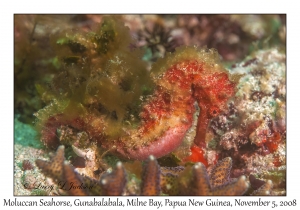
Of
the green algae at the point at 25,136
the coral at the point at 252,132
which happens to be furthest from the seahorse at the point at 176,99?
the green algae at the point at 25,136

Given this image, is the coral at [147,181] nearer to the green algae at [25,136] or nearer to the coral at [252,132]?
the coral at [252,132]

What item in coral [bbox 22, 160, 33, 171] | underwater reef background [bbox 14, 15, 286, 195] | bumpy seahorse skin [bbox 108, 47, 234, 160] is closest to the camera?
underwater reef background [bbox 14, 15, 286, 195]

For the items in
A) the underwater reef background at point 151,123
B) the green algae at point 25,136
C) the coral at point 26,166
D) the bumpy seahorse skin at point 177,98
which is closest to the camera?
the underwater reef background at point 151,123

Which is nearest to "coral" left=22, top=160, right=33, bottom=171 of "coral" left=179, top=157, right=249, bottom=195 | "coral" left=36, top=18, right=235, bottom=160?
"coral" left=36, top=18, right=235, bottom=160

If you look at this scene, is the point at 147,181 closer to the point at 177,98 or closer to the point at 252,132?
the point at 177,98

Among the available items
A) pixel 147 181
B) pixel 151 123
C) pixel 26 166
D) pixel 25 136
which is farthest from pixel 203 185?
pixel 25 136

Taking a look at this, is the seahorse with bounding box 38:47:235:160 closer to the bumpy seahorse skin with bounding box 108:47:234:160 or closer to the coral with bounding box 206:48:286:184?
the bumpy seahorse skin with bounding box 108:47:234:160

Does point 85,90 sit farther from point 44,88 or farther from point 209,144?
point 209,144

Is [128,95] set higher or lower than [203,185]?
higher
